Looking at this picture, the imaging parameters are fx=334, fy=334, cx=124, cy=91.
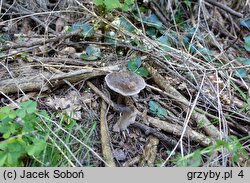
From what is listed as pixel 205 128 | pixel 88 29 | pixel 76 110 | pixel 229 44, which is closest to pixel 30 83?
pixel 76 110

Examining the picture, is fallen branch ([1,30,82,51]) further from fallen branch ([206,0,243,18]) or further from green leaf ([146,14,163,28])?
fallen branch ([206,0,243,18])

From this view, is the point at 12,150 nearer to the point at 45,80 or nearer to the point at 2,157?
the point at 2,157

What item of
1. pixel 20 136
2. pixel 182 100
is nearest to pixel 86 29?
pixel 182 100

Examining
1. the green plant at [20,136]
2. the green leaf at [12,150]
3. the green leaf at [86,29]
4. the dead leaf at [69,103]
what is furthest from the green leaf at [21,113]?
the green leaf at [86,29]

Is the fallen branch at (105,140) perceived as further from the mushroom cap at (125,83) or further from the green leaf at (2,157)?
the green leaf at (2,157)

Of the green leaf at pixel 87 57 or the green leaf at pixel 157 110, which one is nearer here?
the green leaf at pixel 157 110

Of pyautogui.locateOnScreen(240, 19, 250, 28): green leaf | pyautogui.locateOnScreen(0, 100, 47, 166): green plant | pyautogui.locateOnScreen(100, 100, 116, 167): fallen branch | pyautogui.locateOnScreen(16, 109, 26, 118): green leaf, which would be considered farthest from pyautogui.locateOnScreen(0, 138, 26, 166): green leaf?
pyautogui.locateOnScreen(240, 19, 250, 28): green leaf
